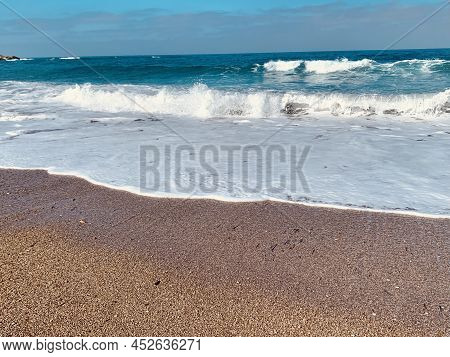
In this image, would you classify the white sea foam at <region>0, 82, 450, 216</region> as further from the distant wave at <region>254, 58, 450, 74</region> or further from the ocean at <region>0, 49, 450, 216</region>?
the distant wave at <region>254, 58, 450, 74</region>

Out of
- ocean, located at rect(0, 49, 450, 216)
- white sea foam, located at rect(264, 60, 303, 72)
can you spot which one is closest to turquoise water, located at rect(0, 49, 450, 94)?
white sea foam, located at rect(264, 60, 303, 72)

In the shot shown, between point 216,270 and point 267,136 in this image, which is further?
point 267,136

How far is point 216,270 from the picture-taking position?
303cm

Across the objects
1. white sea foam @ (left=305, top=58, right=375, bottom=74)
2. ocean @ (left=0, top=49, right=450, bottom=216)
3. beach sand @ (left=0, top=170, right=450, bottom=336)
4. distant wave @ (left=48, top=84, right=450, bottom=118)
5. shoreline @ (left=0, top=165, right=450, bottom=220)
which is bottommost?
beach sand @ (left=0, top=170, right=450, bottom=336)

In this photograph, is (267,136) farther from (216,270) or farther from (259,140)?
(216,270)

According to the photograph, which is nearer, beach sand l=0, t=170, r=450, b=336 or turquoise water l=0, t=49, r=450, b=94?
beach sand l=0, t=170, r=450, b=336

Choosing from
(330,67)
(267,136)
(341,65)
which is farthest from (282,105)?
(341,65)

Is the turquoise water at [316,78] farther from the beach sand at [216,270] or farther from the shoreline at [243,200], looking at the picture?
the beach sand at [216,270]

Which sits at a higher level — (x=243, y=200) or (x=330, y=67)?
(x=330, y=67)

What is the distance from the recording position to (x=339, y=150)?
6.64 meters

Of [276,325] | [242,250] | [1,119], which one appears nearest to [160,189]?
[242,250]

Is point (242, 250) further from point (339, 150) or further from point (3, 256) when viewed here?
point (339, 150)

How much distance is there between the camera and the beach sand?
7.95 ft

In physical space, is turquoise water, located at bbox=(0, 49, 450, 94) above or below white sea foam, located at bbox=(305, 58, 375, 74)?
below
